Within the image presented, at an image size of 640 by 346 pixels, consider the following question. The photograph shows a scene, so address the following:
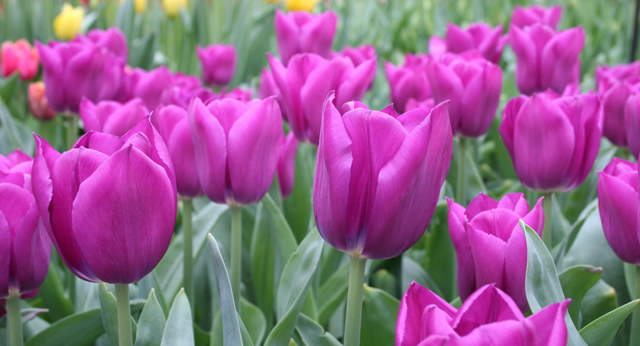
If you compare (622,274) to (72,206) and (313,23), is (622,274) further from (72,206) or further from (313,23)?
(313,23)

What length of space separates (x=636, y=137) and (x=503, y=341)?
0.67 m

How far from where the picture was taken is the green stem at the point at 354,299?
615 millimetres

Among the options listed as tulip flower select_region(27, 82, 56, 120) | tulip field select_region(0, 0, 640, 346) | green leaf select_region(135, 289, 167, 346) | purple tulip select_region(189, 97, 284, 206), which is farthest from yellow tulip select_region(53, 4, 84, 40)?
green leaf select_region(135, 289, 167, 346)

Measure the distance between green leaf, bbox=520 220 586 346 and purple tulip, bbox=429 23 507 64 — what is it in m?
0.93

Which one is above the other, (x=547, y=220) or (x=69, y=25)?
(x=547, y=220)

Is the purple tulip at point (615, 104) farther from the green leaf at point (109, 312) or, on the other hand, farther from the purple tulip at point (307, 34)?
the green leaf at point (109, 312)

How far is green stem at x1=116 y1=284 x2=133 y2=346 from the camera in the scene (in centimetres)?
60

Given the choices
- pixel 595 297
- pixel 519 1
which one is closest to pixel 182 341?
pixel 595 297

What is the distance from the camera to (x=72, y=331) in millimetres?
788

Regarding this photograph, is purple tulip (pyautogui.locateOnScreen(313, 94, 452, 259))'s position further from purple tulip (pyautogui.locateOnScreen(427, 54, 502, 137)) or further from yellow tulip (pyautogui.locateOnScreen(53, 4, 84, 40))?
yellow tulip (pyautogui.locateOnScreen(53, 4, 84, 40))

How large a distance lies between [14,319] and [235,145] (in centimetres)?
30

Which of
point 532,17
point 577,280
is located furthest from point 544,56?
point 577,280

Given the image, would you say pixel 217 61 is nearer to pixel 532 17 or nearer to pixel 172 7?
pixel 532 17

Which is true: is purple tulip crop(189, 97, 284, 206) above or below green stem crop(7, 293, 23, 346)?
above
